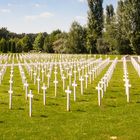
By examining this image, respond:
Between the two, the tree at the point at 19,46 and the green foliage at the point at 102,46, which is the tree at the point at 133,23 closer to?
the green foliage at the point at 102,46

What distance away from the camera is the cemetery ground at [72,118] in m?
10.9

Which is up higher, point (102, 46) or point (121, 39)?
point (121, 39)

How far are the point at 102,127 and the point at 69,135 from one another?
1321mm

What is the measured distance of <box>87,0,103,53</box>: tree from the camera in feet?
249

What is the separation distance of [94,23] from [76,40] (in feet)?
24.0

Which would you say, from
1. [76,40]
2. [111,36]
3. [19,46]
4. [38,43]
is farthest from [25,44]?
[111,36]

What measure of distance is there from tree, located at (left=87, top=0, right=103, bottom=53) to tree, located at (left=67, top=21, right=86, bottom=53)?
4.84 m

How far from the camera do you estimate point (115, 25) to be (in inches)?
2926

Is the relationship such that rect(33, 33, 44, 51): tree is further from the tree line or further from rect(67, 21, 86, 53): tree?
rect(67, 21, 86, 53): tree

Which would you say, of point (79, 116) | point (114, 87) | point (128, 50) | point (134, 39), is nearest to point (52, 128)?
point (79, 116)

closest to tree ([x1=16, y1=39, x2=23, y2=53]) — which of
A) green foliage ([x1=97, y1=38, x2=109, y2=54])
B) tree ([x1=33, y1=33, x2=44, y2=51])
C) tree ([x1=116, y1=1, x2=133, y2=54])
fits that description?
tree ([x1=33, y1=33, x2=44, y2=51])

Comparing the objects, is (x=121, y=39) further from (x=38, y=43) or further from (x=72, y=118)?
(x=72, y=118)

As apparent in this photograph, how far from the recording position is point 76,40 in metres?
81.6

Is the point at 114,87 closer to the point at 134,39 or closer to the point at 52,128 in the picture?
the point at 52,128
